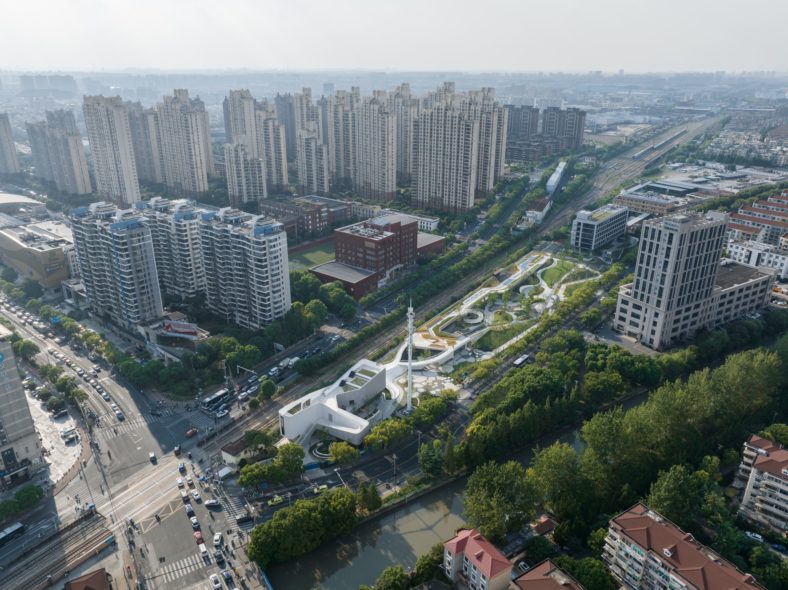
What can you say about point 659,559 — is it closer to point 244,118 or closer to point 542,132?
point 244,118

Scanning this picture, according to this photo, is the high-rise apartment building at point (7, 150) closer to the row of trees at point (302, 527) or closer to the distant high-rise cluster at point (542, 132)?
the distant high-rise cluster at point (542, 132)

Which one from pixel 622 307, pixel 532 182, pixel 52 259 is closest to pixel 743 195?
pixel 532 182

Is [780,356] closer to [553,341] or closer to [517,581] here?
[553,341]

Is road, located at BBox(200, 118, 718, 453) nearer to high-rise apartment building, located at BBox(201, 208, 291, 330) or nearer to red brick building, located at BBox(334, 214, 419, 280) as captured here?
red brick building, located at BBox(334, 214, 419, 280)

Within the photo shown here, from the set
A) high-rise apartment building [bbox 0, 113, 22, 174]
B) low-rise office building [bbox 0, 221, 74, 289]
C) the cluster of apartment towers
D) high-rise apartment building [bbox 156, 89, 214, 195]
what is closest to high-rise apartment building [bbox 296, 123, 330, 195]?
the cluster of apartment towers

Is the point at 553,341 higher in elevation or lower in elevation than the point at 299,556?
higher

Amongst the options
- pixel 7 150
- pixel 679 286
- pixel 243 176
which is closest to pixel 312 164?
pixel 243 176
